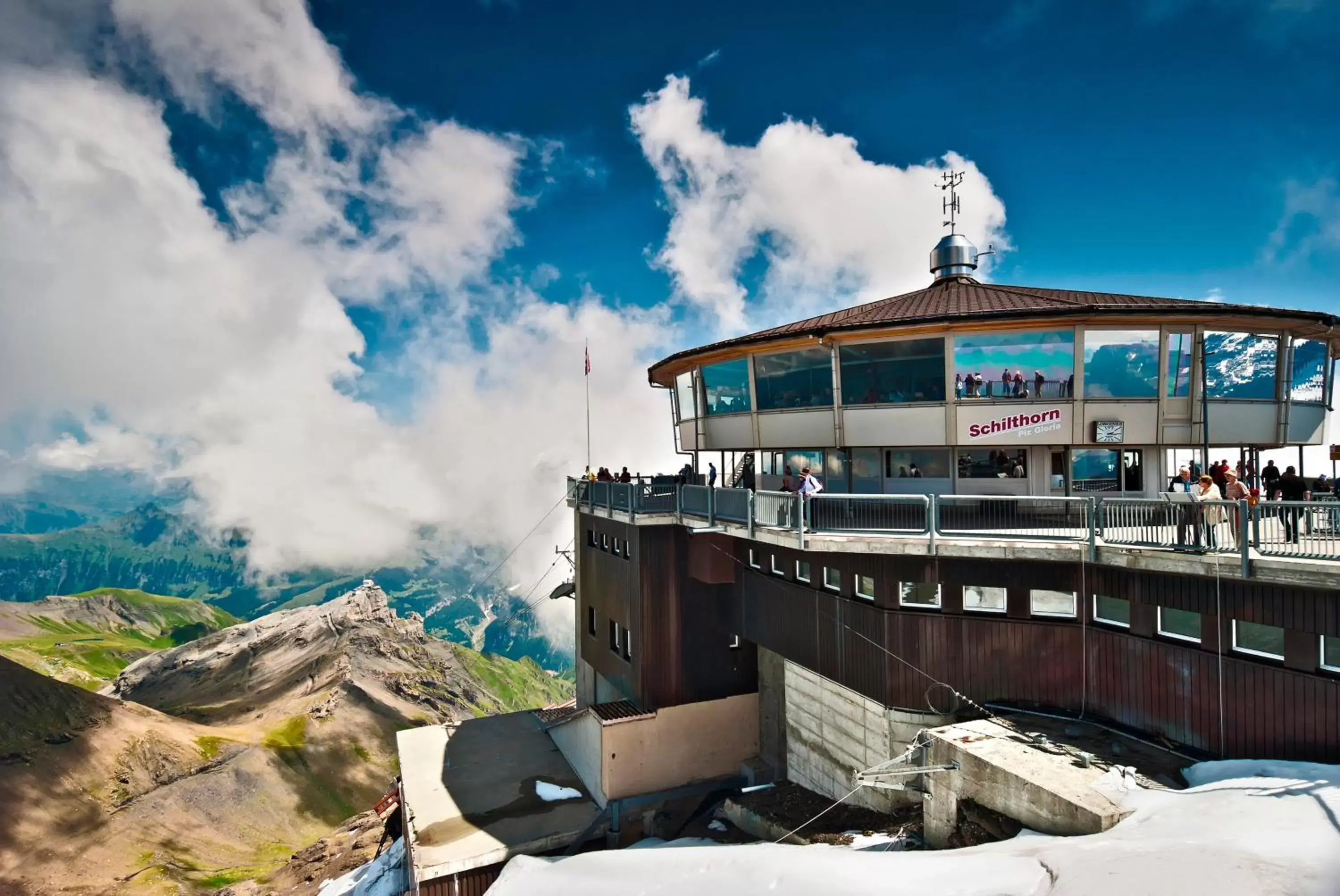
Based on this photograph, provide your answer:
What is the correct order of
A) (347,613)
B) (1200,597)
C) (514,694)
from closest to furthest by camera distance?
(1200,597) < (347,613) < (514,694)

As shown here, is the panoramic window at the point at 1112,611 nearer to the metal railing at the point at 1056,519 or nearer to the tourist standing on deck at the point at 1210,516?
the metal railing at the point at 1056,519

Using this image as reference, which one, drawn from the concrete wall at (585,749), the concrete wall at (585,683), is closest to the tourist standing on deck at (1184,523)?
the concrete wall at (585,749)

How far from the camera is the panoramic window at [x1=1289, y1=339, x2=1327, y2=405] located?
17.9 m

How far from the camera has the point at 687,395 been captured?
83.3 ft

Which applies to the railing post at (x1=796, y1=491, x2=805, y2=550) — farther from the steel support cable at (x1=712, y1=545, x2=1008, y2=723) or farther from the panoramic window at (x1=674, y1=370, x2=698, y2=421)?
the panoramic window at (x1=674, y1=370, x2=698, y2=421)

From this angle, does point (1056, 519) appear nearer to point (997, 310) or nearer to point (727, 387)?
point (997, 310)

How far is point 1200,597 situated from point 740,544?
1300cm

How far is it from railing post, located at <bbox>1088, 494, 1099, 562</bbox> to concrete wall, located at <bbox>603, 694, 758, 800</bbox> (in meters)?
15.1

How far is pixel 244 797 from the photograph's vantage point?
193 ft

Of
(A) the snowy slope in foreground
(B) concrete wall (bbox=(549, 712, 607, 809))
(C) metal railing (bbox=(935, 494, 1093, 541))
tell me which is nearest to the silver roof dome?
(C) metal railing (bbox=(935, 494, 1093, 541))

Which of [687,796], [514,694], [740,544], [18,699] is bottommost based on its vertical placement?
[514,694]

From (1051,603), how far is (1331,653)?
4.57 metres

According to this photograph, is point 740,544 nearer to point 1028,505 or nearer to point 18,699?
point 1028,505

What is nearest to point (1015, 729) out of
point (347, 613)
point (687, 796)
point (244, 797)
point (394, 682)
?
point (687, 796)
